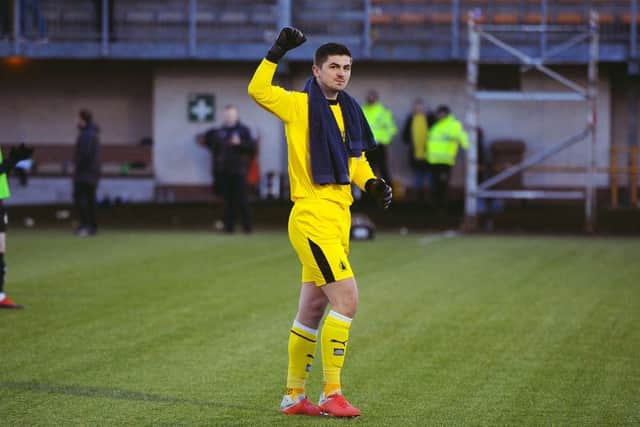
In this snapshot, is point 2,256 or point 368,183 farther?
point 2,256

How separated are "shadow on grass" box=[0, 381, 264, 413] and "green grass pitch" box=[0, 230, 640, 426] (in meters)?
0.02

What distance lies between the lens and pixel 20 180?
31172 millimetres

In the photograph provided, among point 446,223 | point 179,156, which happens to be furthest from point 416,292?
point 179,156

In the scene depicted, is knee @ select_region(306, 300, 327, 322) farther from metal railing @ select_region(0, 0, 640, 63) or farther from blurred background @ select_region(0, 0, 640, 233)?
metal railing @ select_region(0, 0, 640, 63)

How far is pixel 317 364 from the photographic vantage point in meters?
9.36

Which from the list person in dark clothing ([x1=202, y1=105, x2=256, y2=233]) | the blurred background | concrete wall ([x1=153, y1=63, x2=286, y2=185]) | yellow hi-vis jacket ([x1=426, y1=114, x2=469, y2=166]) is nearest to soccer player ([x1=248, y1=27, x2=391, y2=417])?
person in dark clothing ([x1=202, y1=105, x2=256, y2=233])

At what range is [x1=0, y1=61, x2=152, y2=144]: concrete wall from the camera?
33906 millimetres

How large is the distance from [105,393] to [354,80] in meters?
24.0

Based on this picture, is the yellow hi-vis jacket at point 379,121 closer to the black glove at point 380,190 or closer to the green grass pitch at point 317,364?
the green grass pitch at point 317,364

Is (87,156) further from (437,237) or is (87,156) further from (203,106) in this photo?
(203,106)

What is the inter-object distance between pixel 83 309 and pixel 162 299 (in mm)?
1046

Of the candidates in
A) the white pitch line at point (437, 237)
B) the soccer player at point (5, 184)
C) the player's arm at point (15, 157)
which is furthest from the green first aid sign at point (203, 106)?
the player's arm at point (15, 157)

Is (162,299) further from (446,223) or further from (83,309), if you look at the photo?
(446,223)

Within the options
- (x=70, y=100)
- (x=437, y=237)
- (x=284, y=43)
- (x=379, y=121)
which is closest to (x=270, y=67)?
(x=284, y=43)
